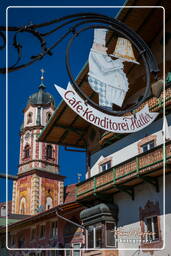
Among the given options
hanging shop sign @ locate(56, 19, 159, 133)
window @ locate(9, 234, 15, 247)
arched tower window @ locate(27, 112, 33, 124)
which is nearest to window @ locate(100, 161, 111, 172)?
hanging shop sign @ locate(56, 19, 159, 133)

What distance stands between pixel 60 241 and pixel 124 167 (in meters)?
12.3

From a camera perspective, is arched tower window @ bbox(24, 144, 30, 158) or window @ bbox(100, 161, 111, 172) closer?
window @ bbox(100, 161, 111, 172)

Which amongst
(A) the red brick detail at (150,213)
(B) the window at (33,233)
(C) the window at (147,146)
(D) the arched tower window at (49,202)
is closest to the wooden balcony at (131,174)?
(A) the red brick detail at (150,213)

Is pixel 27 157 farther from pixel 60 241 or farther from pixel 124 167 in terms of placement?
pixel 124 167

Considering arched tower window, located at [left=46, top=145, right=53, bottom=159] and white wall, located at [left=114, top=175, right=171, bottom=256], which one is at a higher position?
arched tower window, located at [left=46, top=145, right=53, bottom=159]

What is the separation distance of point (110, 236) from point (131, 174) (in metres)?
4.17

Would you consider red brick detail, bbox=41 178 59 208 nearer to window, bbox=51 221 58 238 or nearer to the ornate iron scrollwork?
window, bbox=51 221 58 238

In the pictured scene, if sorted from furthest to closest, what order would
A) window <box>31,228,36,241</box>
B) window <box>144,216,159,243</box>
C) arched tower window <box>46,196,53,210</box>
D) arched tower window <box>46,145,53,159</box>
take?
arched tower window <box>46,145,53,159</box>
arched tower window <box>46,196,53,210</box>
window <box>31,228,36,241</box>
window <box>144,216,159,243</box>

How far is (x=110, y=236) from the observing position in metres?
22.2

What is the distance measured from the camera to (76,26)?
661 cm

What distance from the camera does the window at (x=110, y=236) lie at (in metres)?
22.0

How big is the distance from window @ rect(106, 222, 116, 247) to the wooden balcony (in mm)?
1851

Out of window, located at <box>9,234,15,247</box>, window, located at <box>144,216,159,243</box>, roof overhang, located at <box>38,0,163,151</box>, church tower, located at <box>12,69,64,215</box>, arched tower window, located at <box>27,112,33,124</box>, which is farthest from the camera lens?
arched tower window, located at <box>27,112,33,124</box>

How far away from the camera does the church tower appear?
6525 cm
